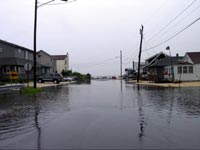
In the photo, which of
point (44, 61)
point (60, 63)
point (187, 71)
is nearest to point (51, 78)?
point (187, 71)

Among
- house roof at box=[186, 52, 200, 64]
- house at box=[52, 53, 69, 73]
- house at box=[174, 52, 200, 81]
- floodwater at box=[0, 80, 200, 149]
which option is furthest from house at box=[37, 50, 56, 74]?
floodwater at box=[0, 80, 200, 149]

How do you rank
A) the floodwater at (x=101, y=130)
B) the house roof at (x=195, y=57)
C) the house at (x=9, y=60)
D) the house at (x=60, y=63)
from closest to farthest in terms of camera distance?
the floodwater at (x=101, y=130) → the house at (x=9, y=60) → the house roof at (x=195, y=57) → the house at (x=60, y=63)

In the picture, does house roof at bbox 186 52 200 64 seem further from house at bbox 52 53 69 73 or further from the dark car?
house at bbox 52 53 69 73

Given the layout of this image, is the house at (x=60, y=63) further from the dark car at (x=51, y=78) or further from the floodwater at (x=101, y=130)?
the floodwater at (x=101, y=130)

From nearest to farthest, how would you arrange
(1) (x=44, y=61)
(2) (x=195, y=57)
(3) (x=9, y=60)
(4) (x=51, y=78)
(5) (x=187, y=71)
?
(5) (x=187, y=71)
(3) (x=9, y=60)
(2) (x=195, y=57)
(4) (x=51, y=78)
(1) (x=44, y=61)

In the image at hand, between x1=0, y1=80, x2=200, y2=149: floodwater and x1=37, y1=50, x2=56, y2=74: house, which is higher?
x1=37, y1=50, x2=56, y2=74: house

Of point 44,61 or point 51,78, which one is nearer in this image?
point 51,78

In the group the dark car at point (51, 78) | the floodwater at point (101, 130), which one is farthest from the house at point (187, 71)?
the floodwater at point (101, 130)

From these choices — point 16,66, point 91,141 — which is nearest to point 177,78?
point 16,66

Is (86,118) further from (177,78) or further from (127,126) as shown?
(177,78)

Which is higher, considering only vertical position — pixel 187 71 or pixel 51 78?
pixel 187 71

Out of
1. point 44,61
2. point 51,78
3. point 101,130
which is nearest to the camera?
point 101,130

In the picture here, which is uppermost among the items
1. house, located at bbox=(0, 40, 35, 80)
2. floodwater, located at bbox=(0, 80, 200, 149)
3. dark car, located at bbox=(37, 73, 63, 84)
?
house, located at bbox=(0, 40, 35, 80)

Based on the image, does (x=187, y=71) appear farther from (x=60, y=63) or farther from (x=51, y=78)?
(x=60, y=63)
